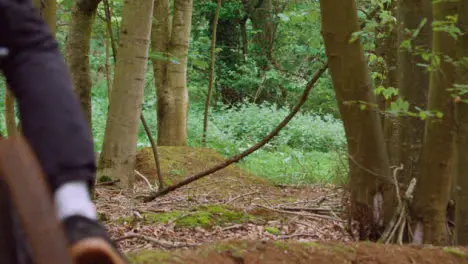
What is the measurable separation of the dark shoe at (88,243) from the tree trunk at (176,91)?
1158 cm

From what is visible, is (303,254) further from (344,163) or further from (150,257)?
(344,163)

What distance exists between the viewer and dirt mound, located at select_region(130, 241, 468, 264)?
3314 mm

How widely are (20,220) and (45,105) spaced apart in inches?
11.8

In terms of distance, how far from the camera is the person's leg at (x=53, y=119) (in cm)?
120

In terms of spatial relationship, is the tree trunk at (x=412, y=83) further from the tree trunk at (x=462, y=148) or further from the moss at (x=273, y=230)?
the moss at (x=273, y=230)

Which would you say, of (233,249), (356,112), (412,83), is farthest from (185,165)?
(233,249)

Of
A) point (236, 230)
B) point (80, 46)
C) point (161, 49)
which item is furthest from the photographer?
point (161, 49)

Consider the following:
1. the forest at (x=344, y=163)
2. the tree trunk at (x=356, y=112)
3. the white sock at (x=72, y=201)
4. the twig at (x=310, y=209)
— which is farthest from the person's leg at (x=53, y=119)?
the twig at (x=310, y=209)

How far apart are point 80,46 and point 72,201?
217 inches

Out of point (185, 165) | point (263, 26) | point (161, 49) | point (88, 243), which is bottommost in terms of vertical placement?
point (185, 165)

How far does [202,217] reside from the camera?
5457mm

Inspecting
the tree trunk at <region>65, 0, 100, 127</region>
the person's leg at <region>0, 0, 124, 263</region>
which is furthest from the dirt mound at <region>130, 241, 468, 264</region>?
the tree trunk at <region>65, 0, 100, 127</region>

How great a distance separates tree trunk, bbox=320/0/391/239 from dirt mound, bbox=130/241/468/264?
33.2 inches

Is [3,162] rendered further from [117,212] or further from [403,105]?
[117,212]
